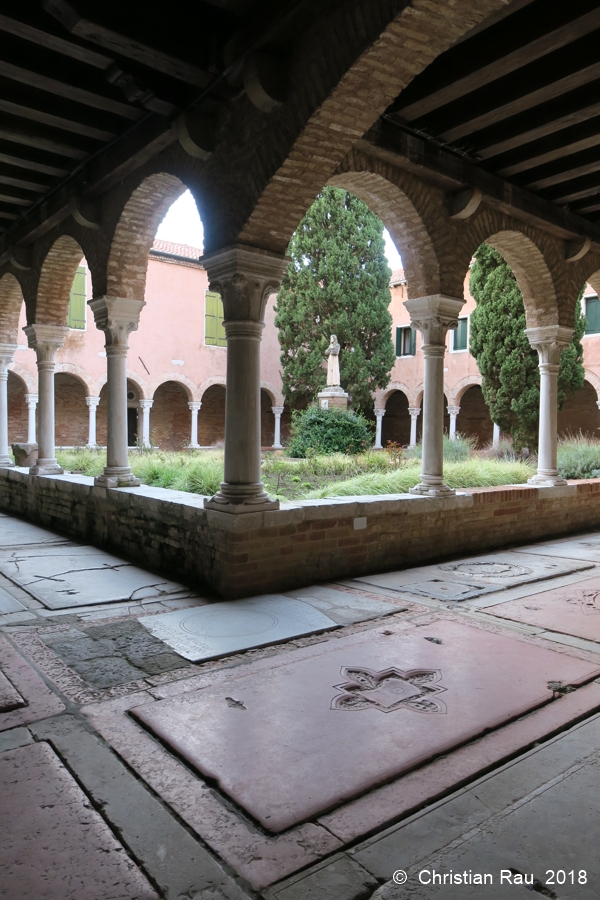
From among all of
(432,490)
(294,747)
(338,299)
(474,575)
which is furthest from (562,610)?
(338,299)

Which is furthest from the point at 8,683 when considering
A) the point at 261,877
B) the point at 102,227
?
the point at 102,227

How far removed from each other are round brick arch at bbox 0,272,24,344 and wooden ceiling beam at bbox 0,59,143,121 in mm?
4745

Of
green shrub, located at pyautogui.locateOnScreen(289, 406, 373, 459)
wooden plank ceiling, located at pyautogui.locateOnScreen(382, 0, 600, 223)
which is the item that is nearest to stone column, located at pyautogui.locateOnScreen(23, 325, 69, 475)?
green shrub, located at pyautogui.locateOnScreen(289, 406, 373, 459)

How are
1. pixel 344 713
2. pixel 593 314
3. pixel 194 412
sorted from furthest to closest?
pixel 194 412 < pixel 593 314 < pixel 344 713

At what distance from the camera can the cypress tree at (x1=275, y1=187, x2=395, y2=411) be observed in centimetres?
1731

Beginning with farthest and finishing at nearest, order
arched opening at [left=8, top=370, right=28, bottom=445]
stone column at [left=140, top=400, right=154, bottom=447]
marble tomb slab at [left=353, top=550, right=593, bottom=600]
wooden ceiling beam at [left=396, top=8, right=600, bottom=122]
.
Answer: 1. stone column at [left=140, top=400, right=154, bottom=447]
2. arched opening at [left=8, top=370, right=28, bottom=445]
3. marble tomb slab at [left=353, top=550, right=593, bottom=600]
4. wooden ceiling beam at [left=396, top=8, right=600, bottom=122]

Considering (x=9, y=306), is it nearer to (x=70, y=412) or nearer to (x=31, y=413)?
(x=31, y=413)

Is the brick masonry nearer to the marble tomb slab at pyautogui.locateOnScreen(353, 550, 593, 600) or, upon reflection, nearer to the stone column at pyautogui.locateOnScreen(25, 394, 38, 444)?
the marble tomb slab at pyautogui.locateOnScreen(353, 550, 593, 600)

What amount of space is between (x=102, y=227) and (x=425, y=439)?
155 inches

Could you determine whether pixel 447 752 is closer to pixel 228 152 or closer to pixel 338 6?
pixel 338 6

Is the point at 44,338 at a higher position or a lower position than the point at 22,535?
higher

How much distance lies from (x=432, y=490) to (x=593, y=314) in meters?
13.9

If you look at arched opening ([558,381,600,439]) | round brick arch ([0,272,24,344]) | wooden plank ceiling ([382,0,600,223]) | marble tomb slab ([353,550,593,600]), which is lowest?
marble tomb slab ([353,550,593,600])

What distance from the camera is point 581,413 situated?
66.5 feet
